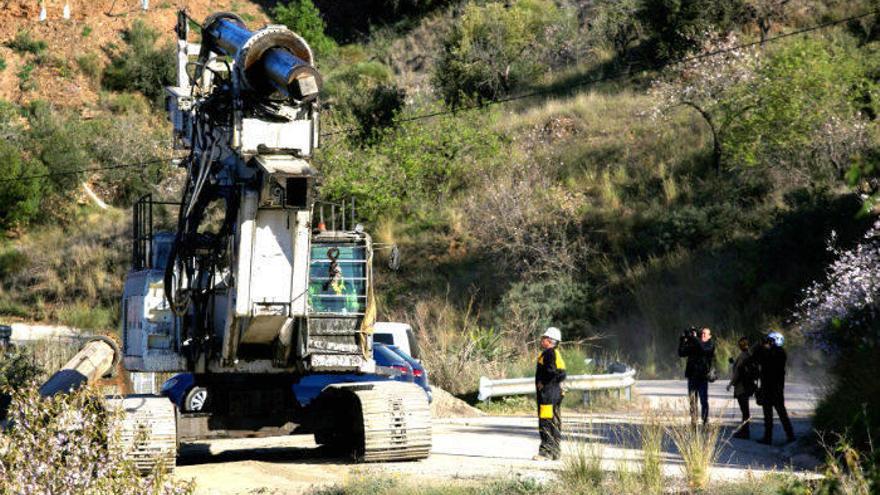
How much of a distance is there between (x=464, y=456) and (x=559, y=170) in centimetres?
2975

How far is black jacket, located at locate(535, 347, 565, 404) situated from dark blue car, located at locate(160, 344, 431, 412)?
8.79 feet

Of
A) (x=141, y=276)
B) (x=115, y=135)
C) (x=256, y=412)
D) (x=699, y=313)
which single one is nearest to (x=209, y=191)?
(x=141, y=276)

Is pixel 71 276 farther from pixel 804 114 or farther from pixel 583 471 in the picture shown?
pixel 583 471

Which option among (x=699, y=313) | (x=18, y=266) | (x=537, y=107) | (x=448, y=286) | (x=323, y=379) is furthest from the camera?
(x=537, y=107)

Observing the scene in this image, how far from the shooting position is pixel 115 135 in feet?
185

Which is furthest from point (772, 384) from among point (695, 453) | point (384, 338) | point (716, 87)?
point (716, 87)

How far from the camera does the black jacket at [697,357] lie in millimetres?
18938

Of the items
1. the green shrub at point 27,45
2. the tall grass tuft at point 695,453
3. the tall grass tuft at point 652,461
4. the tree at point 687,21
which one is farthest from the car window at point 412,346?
the green shrub at point 27,45

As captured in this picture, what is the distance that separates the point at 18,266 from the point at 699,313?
27.6 metres

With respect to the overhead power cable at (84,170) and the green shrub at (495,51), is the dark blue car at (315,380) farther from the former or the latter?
the green shrub at (495,51)

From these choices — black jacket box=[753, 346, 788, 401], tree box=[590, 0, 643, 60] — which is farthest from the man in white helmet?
tree box=[590, 0, 643, 60]

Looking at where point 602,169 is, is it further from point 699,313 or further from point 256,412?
point 256,412

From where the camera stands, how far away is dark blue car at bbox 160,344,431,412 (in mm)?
16281

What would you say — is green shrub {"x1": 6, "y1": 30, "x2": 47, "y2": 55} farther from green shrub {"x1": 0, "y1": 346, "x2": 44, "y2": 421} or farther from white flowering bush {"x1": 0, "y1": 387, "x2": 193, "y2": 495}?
white flowering bush {"x1": 0, "y1": 387, "x2": 193, "y2": 495}
